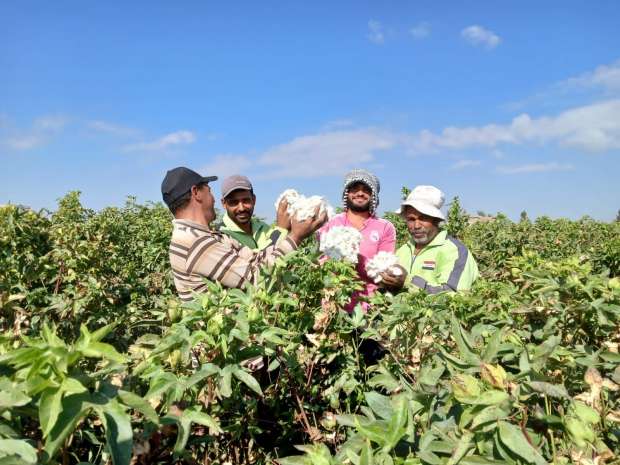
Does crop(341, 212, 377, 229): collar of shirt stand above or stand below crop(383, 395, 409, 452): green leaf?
above

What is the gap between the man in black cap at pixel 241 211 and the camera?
142 inches

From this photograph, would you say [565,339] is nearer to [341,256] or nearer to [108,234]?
[341,256]

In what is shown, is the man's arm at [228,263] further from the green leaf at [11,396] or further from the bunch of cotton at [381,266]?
the green leaf at [11,396]

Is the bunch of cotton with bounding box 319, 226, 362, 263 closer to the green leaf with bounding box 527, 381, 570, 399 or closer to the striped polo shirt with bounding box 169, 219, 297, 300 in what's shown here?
the striped polo shirt with bounding box 169, 219, 297, 300

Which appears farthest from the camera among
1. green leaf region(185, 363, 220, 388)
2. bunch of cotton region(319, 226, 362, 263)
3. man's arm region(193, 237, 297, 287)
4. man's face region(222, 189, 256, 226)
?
man's face region(222, 189, 256, 226)

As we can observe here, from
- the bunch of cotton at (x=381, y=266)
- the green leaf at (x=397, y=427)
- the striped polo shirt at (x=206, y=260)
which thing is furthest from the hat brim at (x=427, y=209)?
the green leaf at (x=397, y=427)

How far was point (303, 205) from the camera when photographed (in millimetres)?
2637

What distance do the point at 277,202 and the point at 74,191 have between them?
6549mm

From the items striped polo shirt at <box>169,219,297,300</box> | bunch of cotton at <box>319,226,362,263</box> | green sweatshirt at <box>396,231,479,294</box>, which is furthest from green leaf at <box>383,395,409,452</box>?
green sweatshirt at <box>396,231,479,294</box>

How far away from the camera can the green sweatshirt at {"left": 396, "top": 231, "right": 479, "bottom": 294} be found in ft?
10.4

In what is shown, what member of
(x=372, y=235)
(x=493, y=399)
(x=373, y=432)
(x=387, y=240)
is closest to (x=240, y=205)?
(x=372, y=235)

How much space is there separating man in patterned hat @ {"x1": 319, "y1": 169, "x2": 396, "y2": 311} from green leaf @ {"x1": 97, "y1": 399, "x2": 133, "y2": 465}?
2.48 meters

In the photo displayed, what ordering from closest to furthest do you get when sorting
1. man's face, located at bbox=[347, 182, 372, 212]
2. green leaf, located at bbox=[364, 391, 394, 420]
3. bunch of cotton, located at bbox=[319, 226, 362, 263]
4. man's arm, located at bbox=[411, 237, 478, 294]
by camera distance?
green leaf, located at bbox=[364, 391, 394, 420] < bunch of cotton, located at bbox=[319, 226, 362, 263] < man's arm, located at bbox=[411, 237, 478, 294] < man's face, located at bbox=[347, 182, 372, 212]

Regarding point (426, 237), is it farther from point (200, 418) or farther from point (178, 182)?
point (200, 418)
